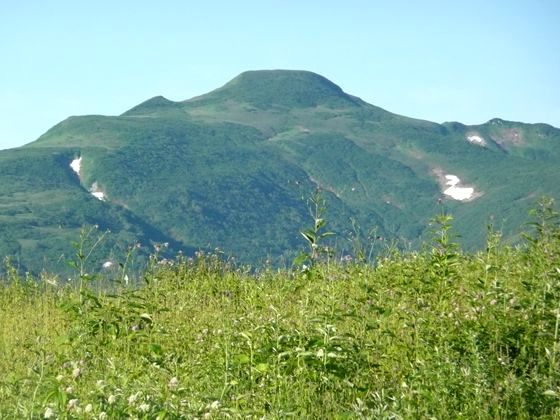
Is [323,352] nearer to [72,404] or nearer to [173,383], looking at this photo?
[173,383]

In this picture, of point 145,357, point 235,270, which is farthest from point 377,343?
point 235,270

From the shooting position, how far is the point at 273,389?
7258 millimetres

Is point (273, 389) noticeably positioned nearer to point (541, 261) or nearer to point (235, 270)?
point (541, 261)

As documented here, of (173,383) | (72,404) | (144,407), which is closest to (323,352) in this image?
(173,383)

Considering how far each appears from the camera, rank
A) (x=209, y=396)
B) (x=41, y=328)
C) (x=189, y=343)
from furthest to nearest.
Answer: (x=41, y=328) → (x=189, y=343) → (x=209, y=396)

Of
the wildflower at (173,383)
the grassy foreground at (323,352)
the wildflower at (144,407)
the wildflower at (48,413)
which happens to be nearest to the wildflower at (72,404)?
the grassy foreground at (323,352)

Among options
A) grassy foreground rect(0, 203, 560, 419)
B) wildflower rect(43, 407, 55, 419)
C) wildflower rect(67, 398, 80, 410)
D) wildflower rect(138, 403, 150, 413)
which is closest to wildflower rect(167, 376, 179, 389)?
grassy foreground rect(0, 203, 560, 419)

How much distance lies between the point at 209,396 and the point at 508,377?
2.35 meters

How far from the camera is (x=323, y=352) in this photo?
298 inches

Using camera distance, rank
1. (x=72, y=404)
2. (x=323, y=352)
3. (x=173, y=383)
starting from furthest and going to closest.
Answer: (x=323, y=352) → (x=173, y=383) → (x=72, y=404)

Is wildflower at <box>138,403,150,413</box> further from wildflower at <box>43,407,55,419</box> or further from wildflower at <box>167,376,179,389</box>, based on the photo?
wildflower at <box>167,376,179,389</box>

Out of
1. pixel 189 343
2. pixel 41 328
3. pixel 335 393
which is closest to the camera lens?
pixel 335 393

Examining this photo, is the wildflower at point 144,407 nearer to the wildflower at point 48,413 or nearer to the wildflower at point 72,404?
the wildflower at point 72,404

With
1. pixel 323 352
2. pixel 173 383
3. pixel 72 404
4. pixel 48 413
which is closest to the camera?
pixel 48 413
